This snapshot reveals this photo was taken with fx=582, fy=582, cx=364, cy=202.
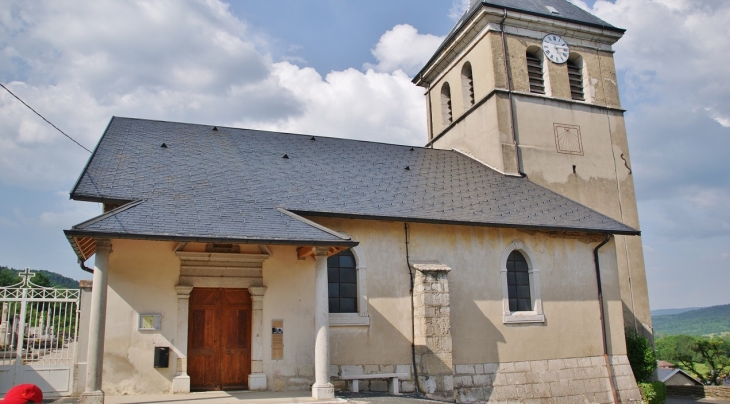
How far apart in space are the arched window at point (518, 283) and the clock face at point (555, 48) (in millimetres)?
7946

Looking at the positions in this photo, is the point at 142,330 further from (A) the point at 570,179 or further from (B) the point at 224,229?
(A) the point at 570,179

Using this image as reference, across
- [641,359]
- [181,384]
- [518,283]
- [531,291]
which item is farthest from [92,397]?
[641,359]

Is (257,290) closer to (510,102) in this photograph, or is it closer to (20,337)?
(20,337)

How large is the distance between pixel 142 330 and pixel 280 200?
3627 millimetres

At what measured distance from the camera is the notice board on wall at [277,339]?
37.7 feet

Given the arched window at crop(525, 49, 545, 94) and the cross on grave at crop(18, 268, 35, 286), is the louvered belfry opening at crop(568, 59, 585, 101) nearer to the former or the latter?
the arched window at crop(525, 49, 545, 94)

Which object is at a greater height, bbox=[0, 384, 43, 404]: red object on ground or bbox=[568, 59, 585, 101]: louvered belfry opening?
bbox=[568, 59, 585, 101]: louvered belfry opening

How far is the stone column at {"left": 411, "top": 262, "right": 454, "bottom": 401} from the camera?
1226cm

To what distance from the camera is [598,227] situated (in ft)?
48.9

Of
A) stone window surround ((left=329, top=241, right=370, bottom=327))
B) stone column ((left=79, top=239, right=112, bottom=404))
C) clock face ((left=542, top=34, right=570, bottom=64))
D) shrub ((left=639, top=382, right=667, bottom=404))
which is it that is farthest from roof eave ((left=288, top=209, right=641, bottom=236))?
clock face ((left=542, top=34, right=570, bottom=64))

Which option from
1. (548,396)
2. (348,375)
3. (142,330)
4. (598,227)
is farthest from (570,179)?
(142,330)

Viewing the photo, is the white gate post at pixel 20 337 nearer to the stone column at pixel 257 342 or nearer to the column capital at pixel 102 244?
the column capital at pixel 102 244

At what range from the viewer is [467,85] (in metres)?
20.1

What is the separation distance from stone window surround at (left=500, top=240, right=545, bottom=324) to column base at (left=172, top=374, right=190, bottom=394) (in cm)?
725
